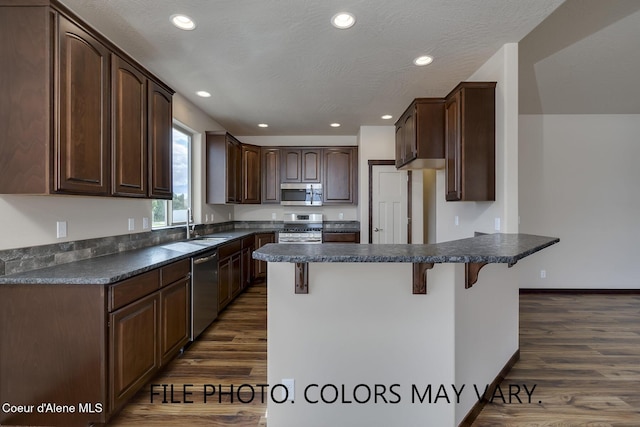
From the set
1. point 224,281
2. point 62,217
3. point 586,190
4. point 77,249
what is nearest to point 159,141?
point 62,217

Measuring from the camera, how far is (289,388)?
5.51 feet

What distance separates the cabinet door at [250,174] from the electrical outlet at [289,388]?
3.88 meters

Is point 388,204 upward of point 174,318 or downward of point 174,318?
upward

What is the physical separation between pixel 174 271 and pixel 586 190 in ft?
17.5

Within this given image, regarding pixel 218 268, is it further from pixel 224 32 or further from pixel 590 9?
pixel 590 9

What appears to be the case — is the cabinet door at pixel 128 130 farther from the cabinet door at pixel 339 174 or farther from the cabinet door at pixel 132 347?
the cabinet door at pixel 339 174

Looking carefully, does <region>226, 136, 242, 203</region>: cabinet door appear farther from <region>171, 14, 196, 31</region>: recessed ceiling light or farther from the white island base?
the white island base

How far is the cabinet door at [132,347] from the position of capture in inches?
70.6

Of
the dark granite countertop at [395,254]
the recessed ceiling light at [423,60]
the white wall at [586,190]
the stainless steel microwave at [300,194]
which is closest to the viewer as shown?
the dark granite countertop at [395,254]

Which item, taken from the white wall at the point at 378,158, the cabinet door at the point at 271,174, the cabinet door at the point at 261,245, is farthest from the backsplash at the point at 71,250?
the white wall at the point at 378,158

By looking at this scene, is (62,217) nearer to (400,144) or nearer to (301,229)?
(400,144)

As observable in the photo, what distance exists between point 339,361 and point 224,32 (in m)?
2.39

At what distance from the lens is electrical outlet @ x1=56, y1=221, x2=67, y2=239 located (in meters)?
2.09

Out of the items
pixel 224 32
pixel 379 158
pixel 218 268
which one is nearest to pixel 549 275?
pixel 379 158
